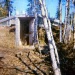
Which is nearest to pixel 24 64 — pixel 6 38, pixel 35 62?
pixel 35 62

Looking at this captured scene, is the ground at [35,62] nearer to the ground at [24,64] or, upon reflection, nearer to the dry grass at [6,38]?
the ground at [24,64]

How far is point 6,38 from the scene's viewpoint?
1038 inches

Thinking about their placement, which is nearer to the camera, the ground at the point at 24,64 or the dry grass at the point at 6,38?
the ground at the point at 24,64

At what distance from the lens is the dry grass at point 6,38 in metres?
24.2

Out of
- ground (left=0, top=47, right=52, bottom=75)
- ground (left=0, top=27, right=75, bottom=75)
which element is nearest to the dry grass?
ground (left=0, top=27, right=75, bottom=75)

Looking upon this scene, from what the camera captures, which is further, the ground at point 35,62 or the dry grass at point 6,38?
the dry grass at point 6,38

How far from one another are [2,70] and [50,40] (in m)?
5.45

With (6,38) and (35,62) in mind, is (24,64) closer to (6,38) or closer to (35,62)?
(35,62)

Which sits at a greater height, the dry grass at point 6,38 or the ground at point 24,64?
the dry grass at point 6,38

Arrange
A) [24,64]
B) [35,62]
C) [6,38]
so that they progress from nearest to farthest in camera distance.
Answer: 1. [24,64]
2. [35,62]
3. [6,38]

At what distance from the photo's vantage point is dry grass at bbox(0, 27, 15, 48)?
24.2 meters

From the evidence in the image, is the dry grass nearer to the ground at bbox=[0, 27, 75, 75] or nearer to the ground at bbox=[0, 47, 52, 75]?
the ground at bbox=[0, 27, 75, 75]

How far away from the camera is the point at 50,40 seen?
9742 mm

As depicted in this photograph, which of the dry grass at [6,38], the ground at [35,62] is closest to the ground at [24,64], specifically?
the ground at [35,62]
